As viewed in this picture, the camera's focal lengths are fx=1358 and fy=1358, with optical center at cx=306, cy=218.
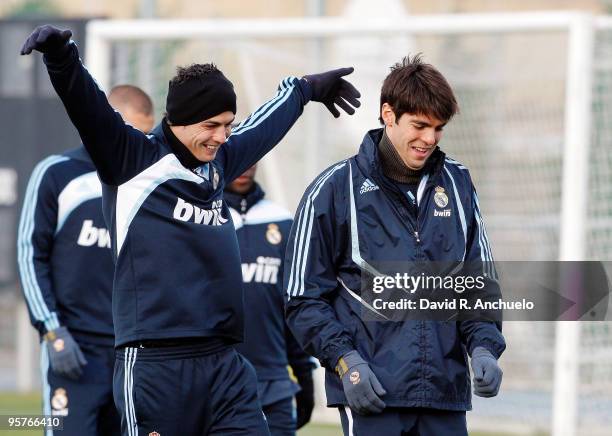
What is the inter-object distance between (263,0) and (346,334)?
41.9ft

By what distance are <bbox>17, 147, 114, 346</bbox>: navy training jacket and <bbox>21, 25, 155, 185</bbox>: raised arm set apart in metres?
1.53

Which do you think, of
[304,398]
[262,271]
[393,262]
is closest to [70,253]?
[262,271]

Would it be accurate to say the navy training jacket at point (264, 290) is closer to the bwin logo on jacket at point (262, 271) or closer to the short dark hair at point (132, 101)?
the bwin logo on jacket at point (262, 271)

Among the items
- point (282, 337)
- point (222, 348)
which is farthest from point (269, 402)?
point (222, 348)

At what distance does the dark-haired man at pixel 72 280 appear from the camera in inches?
A: 245

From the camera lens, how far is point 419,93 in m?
4.69

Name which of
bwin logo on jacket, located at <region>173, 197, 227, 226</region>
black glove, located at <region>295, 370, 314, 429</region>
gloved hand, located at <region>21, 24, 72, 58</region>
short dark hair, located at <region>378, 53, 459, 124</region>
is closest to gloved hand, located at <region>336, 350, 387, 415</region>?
bwin logo on jacket, located at <region>173, 197, 227, 226</region>

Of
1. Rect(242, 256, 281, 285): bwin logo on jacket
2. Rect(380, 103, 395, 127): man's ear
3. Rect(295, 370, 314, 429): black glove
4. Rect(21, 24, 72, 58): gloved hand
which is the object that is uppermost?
Rect(21, 24, 72, 58): gloved hand

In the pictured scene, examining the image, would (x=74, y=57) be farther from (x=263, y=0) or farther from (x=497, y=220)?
(x=263, y=0)

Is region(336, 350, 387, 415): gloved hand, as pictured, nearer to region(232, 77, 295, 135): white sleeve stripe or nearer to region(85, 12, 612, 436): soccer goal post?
region(232, 77, 295, 135): white sleeve stripe

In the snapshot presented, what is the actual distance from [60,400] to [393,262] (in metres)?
2.26

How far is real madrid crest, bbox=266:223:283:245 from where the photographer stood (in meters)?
6.65

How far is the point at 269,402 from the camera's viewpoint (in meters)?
6.43

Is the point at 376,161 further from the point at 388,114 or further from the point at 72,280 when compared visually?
the point at 72,280
